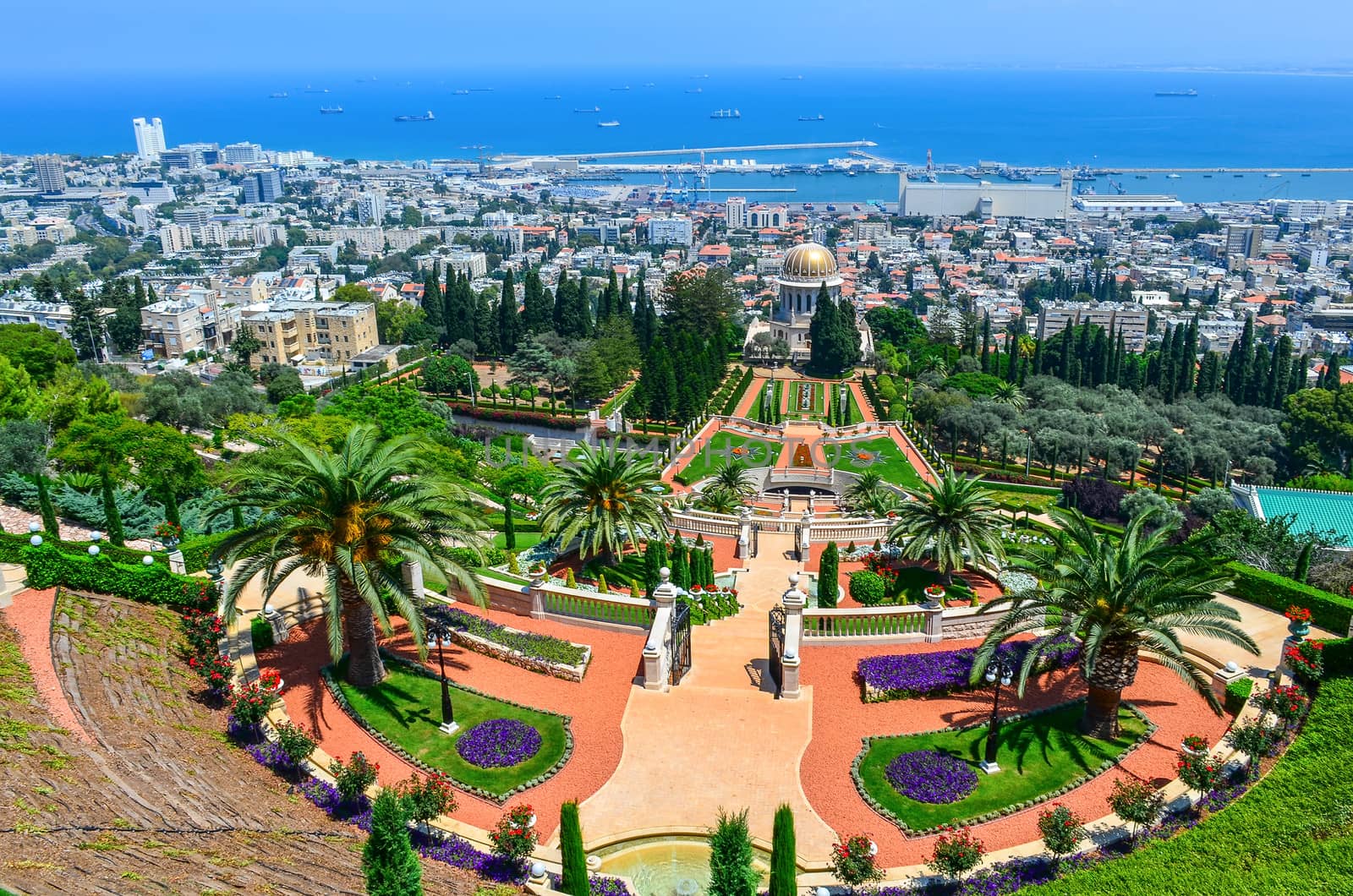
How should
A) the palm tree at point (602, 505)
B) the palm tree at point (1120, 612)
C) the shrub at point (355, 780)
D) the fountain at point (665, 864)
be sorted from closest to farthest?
1. the fountain at point (665, 864)
2. the shrub at point (355, 780)
3. the palm tree at point (1120, 612)
4. the palm tree at point (602, 505)

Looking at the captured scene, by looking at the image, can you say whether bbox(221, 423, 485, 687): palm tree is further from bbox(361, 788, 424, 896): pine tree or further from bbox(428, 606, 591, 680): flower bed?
bbox(361, 788, 424, 896): pine tree

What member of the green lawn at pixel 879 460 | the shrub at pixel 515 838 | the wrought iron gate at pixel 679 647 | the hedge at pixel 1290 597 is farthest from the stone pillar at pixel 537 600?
the green lawn at pixel 879 460

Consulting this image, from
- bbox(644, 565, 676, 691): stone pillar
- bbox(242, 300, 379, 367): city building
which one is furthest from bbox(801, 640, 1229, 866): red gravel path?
bbox(242, 300, 379, 367): city building

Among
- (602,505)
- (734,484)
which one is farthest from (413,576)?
(734,484)

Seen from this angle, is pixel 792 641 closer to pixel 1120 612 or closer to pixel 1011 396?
pixel 1120 612

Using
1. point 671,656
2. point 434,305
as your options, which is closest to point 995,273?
point 434,305

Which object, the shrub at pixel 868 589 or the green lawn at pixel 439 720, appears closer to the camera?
the green lawn at pixel 439 720

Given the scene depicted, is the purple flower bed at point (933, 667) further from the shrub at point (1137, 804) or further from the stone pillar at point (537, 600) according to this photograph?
the stone pillar at point (537, 600)

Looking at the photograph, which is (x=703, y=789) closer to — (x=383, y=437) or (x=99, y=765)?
(x=99, y=765)
